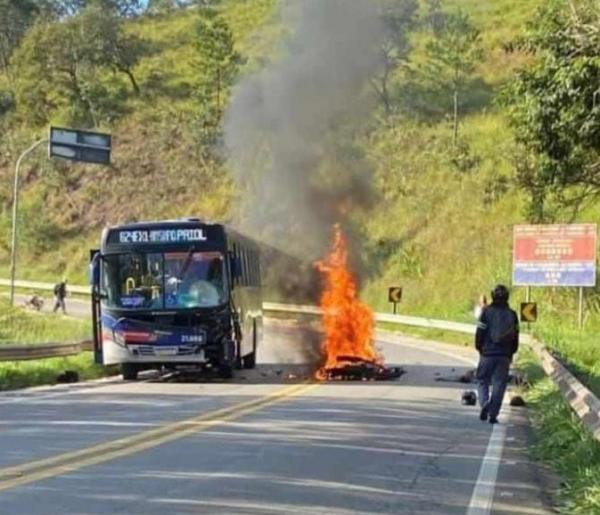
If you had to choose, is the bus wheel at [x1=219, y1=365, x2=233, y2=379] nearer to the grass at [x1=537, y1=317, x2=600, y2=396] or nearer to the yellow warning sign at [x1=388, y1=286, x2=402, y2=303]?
the grass at [x1=537, y1=317, x2=600, y2=396]

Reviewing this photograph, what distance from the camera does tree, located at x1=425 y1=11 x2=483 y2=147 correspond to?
197 ft

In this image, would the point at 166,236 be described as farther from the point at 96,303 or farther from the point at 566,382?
the point at 566,382

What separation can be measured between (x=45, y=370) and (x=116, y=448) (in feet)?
35.2

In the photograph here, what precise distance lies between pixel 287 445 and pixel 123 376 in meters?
11.3

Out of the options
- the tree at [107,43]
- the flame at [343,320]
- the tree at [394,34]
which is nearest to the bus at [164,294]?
the flame at [343,320]

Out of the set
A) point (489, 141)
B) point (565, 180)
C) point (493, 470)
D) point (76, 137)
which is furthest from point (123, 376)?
point (489, 141)

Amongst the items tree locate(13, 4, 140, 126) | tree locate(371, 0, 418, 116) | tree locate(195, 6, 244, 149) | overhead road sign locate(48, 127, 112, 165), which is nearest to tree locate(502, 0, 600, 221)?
tree locate(371, 0, 418, 116)

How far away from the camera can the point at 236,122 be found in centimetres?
3256

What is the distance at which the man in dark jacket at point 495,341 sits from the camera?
47.8 ft

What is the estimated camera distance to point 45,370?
21188mm

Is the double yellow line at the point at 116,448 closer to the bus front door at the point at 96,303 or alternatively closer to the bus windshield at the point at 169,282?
the bus windshield at the point at 169,282

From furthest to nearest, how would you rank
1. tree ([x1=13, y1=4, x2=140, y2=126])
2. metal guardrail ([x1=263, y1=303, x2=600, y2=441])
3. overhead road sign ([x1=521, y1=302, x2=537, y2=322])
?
tree ([x1=13, y1=4, x2=140, y2=126]), overhead road sign ([x1=521, y1=302, x2=537, y2=322]), metal guardrail ([x1=263, y1=303, x2=600, y2=441])

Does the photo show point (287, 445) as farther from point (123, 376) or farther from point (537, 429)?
point (123, 376)

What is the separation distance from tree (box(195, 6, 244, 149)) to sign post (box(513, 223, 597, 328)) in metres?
27.1
